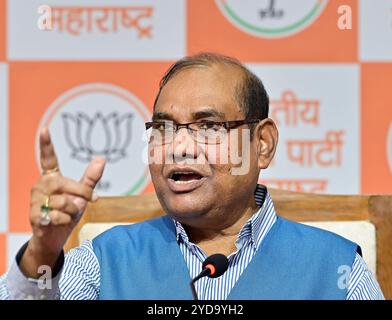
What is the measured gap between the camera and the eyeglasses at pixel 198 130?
56.3 inches

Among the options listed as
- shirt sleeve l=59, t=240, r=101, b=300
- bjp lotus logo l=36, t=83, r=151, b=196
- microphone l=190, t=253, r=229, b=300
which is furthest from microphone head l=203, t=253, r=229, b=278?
bjp lotus logo l=36, t=83, r=151, b=196

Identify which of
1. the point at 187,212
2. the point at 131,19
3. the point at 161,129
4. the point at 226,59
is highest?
the point at 131,19

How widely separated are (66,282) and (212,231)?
1.07 ft

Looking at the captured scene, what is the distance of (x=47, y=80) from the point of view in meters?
2.11

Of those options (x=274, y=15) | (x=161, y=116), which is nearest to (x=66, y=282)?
(x=161, y=116)

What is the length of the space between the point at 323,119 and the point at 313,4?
0.34 m

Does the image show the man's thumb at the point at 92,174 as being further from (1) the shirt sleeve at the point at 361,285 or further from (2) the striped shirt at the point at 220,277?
(1) the shirt sleeve at the point at 361,285

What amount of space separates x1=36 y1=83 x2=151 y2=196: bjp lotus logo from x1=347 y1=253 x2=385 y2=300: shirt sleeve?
32.2 inches

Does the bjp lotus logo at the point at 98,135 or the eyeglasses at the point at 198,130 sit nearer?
the eyeglasses at the point at 198,130

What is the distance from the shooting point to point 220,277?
1437 millimetres

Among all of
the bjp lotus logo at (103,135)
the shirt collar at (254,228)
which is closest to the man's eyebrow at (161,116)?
the shirt collar at (254,228)

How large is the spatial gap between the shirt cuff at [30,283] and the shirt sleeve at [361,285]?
1.92ft
